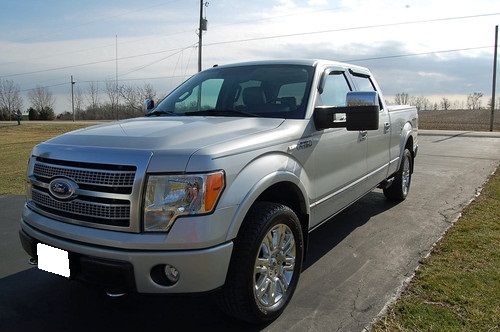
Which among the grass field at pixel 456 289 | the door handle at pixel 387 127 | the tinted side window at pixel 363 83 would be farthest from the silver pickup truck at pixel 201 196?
the door handle at pixel 387 127

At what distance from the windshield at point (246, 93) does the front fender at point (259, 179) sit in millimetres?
556

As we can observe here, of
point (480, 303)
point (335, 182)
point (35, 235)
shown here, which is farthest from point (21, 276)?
point (480, 303)

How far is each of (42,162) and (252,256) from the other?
1.57 m

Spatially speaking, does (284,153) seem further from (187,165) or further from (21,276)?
(21,276)

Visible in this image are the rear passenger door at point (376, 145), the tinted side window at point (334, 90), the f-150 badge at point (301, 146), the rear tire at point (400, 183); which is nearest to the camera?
the f-150 badge at point (301, 146)

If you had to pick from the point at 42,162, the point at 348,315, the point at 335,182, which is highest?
the point at 42,162

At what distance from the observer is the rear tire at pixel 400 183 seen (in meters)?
6.45

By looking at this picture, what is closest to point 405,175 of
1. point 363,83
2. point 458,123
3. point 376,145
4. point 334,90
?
point 376,145

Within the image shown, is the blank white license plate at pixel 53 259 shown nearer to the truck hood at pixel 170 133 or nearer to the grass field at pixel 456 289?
the truck hood at pixel 170 133

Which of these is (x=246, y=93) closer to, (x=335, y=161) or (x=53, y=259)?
(x=335, y=161)

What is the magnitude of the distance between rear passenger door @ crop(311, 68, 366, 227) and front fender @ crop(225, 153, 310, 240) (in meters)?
0.35

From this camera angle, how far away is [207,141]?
2.79 m

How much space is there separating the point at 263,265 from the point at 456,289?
1.64 metres

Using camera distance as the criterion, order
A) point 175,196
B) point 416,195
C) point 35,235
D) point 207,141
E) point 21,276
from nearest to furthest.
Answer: point 175,196, point 207,141, point 35,235, point 21,276, point 416,195
